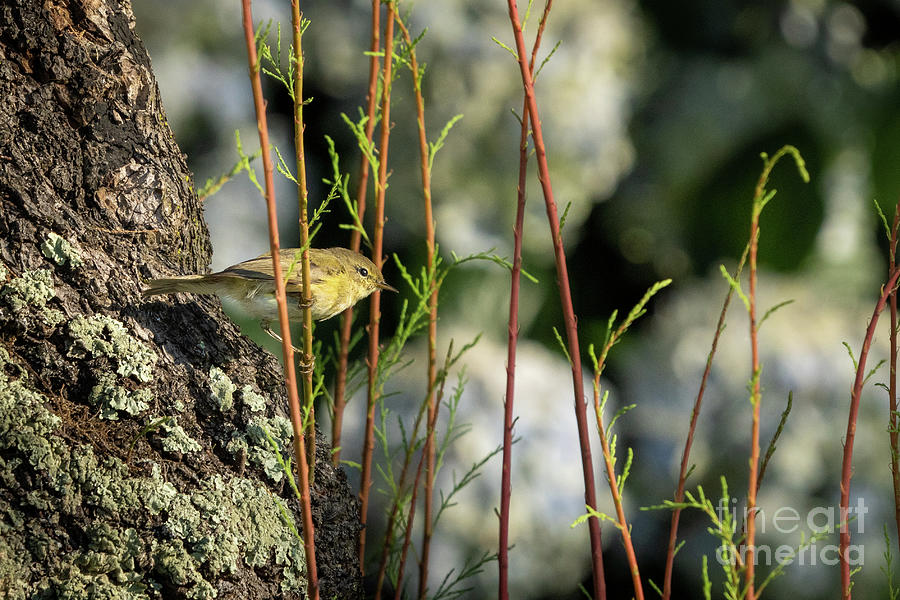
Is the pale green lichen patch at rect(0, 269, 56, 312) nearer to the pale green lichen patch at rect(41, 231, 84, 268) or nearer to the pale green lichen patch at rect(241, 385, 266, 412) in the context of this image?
the pale green lichen patch at rect(41, 231, 84, 268)

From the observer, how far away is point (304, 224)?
3.85 ft

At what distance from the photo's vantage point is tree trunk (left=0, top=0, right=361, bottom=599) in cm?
126

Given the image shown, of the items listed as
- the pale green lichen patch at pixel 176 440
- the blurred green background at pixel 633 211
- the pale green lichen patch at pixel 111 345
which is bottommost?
the pale green lichen patch at pixel 176 440

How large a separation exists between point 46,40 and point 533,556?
259 centimetres

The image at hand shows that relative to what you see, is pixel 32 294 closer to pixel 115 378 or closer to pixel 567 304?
pixel 115 378

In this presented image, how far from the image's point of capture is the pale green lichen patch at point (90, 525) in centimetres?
123

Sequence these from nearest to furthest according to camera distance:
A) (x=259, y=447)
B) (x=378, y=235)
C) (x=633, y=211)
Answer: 1. (x=259, y=447)
2. (x=378, y=235)
3. (x=633, y=211)

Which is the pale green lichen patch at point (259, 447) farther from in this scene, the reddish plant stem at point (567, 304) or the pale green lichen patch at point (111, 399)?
the reddish plant stem at point (567, 304)

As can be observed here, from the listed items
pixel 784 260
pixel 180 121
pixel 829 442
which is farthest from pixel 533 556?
pixel 180 121

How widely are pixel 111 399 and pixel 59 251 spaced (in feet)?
0.86

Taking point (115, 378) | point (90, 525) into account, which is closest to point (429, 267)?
point (115, 378)

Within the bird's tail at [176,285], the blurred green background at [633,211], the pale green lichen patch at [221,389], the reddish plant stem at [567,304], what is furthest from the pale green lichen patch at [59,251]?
the blurred green background at [633,211]

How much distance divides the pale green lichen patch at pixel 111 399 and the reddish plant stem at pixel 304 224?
283 mm

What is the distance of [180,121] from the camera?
3506 millimetres
